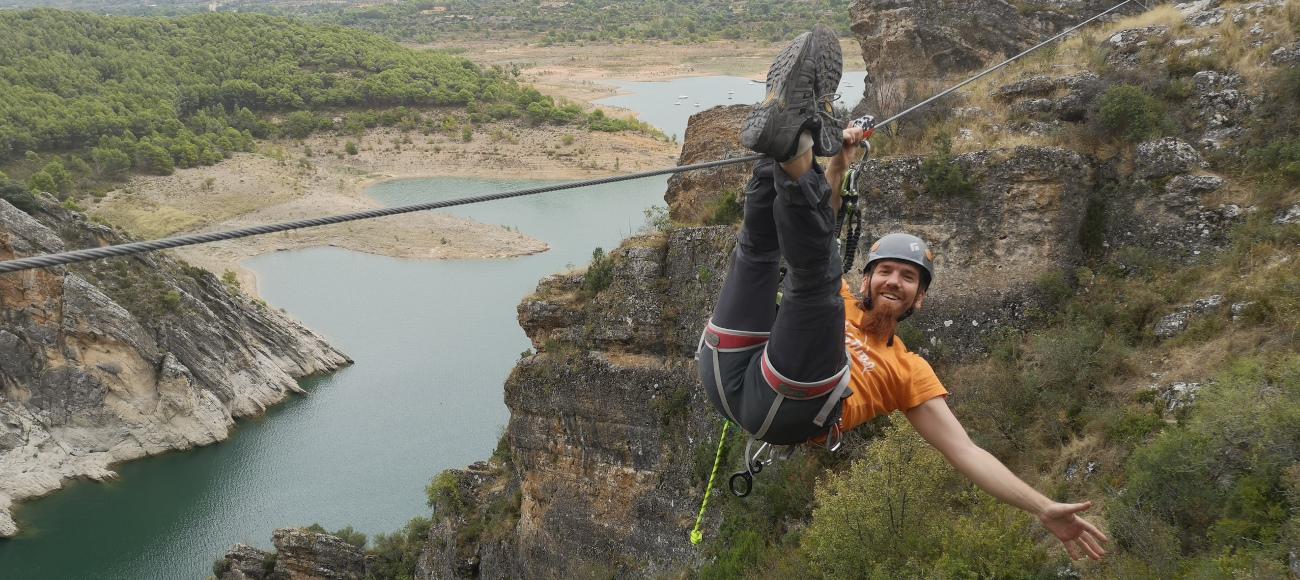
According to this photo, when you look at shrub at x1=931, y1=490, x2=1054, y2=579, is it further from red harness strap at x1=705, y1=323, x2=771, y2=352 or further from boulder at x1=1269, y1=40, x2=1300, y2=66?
boulder at x1=1269, y1=40, x2=1300, y2=66

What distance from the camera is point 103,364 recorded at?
88.2ft

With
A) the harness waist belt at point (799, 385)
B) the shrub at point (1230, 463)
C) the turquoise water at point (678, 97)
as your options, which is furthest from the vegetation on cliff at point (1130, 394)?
the turquoise water at point (678, 97)

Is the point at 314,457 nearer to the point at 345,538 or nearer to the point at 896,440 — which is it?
the point at 345,538

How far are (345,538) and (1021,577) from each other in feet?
50.4

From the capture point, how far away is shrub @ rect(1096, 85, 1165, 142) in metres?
11.0

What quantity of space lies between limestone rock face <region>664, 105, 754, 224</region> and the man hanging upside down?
9.75 metres

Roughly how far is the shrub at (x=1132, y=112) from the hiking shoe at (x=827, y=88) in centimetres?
920

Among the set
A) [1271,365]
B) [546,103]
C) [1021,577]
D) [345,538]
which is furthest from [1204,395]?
[546,103]

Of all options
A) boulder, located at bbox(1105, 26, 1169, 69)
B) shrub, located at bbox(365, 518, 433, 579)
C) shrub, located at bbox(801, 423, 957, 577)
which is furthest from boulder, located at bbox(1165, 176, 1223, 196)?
shrub, located at bbox(365, 518, 433, 579)

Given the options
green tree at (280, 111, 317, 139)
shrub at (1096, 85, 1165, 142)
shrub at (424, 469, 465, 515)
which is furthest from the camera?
green tree at (280, 111, 317, 139)

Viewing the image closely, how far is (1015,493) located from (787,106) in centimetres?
161

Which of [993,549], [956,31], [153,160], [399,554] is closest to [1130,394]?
[993,549]

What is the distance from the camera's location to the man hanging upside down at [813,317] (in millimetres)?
3111

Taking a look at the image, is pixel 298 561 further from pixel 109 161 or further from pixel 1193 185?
pixel 109 161
